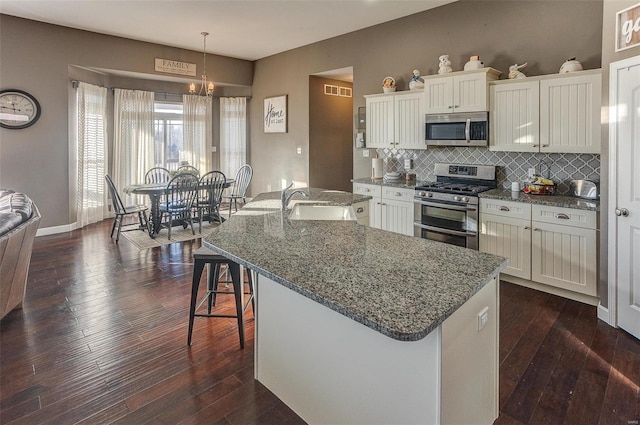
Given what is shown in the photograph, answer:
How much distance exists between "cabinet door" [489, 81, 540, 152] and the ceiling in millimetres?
1530

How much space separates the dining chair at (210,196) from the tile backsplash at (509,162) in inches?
101

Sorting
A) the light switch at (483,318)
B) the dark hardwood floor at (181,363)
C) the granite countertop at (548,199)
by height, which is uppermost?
the granite countertop at (548,199)

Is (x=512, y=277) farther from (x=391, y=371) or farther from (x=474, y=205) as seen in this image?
(x=391, y=371)

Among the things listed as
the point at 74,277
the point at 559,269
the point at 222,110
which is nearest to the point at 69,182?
the point at 74,277

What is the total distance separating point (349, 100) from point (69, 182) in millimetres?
4967

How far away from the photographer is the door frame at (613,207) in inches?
106

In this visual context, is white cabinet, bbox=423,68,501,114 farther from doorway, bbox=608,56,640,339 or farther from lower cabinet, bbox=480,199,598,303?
doorway, bbox=608,56,640,339

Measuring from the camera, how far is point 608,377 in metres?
2.25

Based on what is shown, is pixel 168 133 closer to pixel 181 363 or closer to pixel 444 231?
pixel 444 231

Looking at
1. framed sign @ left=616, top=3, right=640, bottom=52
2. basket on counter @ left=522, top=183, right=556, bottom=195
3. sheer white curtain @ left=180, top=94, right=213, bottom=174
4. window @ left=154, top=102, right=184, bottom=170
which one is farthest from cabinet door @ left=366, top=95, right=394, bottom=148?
window @ left=154, top=102, right=184, bottom=170

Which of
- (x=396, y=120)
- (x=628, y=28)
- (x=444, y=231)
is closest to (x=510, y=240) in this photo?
(x=444, y=231)

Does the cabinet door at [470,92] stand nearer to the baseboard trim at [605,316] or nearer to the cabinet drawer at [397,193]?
the cabinet drawer at [397,193]

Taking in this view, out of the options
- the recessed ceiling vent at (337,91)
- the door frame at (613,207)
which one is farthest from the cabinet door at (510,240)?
the recessed ceiling vent at (337,91)

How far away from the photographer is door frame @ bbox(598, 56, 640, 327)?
2695mm
